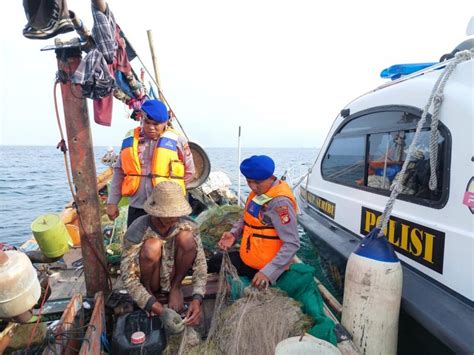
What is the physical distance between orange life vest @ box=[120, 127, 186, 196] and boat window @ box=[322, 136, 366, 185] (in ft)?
6.75

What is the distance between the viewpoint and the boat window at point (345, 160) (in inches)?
146

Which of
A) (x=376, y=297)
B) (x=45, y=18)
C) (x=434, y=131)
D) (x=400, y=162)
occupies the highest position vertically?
(x=45, y=18)

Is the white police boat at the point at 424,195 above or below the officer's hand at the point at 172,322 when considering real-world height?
above

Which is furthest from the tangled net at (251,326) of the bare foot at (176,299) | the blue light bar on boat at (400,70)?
the blue light bar on boat at (400,70)

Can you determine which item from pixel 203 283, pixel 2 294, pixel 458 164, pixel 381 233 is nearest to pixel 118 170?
pixel 203 283

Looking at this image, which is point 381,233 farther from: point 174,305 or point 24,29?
point 24,29

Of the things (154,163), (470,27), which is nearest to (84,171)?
(154,163)

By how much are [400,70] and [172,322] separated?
3.40m

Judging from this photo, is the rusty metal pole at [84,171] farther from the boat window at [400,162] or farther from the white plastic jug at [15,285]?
the boat window at [400,162]

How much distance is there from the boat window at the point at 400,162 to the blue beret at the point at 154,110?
2.23 metres

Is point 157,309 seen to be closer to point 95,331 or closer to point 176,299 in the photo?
point 176,299

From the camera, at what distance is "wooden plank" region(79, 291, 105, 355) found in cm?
200

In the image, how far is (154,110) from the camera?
121 inches

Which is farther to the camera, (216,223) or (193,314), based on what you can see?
(216,223)
